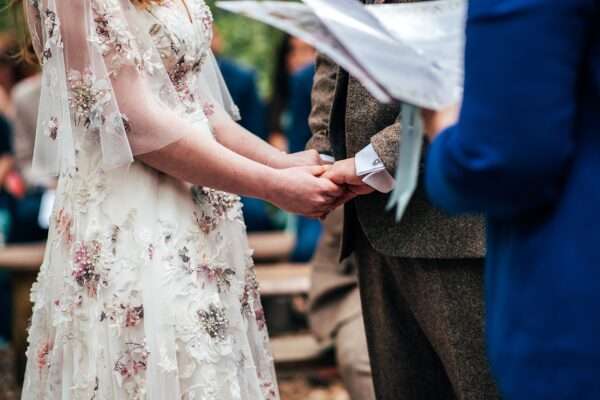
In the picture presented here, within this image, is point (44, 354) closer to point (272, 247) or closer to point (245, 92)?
point (272, 247)

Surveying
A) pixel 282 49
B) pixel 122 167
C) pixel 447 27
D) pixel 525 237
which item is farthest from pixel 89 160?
pixel 282 49

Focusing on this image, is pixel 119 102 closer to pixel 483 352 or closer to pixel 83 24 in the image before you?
pixel 83 24

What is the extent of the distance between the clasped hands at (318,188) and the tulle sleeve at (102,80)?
0.31 meters

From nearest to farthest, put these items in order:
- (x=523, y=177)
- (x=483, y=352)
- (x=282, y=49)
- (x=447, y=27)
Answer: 1. (x=523, y=177)
2. (x=447, y=27)
3. (x=483, y=352)
4. (x=282, y=49)

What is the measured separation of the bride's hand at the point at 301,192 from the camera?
9.02ft

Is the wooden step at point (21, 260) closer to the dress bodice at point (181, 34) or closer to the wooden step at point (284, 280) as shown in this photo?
the wooden step at point (284, 280)

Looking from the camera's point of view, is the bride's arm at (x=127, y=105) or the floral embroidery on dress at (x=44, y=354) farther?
the floral embroidery on dress at (x=44, y=354)

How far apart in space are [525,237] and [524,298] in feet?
0.32

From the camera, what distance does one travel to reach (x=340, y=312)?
174 inches

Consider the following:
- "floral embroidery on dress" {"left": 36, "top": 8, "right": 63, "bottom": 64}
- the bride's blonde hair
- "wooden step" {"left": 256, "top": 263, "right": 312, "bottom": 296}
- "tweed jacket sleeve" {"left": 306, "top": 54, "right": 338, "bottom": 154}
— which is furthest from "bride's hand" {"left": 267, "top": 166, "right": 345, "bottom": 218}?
"wooden step" {"left": 256, "top": 263, "right": 312, "bottom": 296}

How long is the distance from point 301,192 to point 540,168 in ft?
3.75

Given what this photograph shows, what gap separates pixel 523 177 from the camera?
1.68 m

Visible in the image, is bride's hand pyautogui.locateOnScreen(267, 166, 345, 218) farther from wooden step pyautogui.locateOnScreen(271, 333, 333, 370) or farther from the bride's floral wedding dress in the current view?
wooden step pyautogui.locateOnScreen(271, 333, 333, 370)

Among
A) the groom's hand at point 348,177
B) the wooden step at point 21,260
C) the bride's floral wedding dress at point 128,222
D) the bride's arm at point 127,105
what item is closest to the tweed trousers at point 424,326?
the groom's hand at point 348,177
